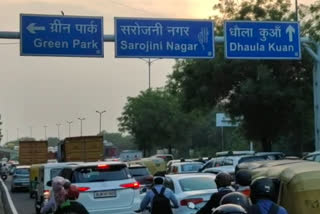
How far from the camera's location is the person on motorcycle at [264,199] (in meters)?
5.80

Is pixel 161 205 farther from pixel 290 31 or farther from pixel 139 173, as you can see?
pixel 290 31

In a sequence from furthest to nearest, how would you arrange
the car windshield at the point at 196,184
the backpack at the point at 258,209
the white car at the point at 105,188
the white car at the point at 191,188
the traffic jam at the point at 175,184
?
the car windshield at the point at 196,184
the white car at the point at 191,188
the white car at the point at 105,188
the traffic jam at the point at 175,184
the backpack at the point at 258,209

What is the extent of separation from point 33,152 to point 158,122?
19.1 metres

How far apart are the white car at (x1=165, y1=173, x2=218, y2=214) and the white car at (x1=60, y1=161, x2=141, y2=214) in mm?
1008

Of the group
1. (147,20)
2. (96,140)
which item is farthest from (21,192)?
(147,20)

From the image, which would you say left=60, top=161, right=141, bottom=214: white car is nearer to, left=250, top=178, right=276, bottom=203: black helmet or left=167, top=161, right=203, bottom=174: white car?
left=250, top=178, right=276, bottom=203: black helmet

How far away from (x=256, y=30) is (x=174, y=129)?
42.0 metres

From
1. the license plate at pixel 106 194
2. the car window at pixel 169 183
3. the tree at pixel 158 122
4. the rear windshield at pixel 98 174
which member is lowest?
the license plate at pixel 106 194

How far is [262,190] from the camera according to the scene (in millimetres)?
5887

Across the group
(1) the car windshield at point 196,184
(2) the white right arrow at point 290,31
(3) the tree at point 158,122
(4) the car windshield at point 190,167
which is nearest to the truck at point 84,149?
(4) the car windshield at point 190,167

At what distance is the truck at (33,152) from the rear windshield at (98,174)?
36.0 meters

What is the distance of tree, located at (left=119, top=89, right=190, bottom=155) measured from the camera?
65750mm

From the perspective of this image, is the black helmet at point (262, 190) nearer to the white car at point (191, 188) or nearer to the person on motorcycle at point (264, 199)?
the person on motorcycle at point (264, 199)

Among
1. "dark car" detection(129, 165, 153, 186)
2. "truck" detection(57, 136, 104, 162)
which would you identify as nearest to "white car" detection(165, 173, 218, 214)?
"dark car" detection(129, 165, 153, 186)
